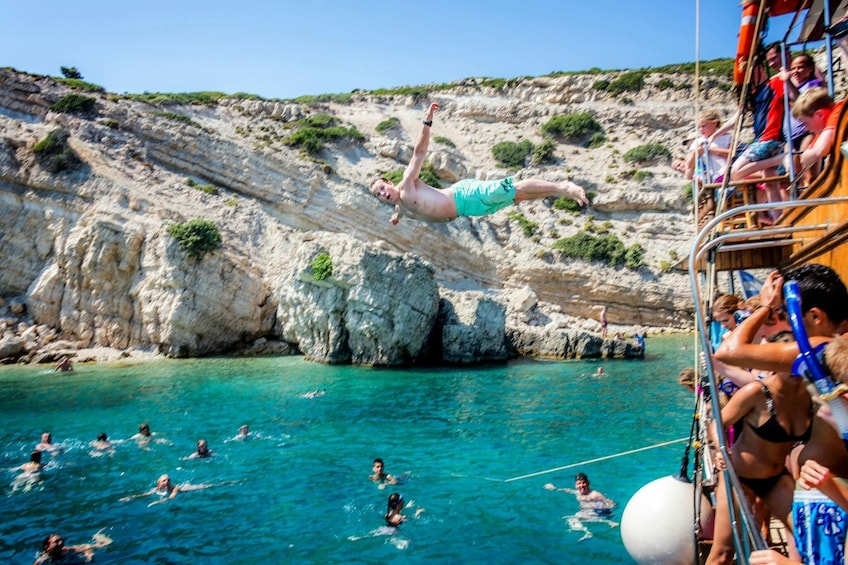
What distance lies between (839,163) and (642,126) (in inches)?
1946

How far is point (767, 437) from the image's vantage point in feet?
12.5

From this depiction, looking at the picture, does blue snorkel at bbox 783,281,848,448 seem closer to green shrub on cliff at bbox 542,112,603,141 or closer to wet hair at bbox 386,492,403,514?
wet hair at bbox 386,492,403,514

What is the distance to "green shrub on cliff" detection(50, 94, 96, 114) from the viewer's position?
34.2m

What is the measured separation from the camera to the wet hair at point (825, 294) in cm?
279

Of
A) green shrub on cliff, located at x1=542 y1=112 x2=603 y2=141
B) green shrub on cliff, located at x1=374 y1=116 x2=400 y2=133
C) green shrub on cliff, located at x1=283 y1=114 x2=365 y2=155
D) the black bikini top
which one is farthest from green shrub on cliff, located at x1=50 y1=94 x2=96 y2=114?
the black bikini top

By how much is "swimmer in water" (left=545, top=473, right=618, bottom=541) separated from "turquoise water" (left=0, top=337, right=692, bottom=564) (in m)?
0.17

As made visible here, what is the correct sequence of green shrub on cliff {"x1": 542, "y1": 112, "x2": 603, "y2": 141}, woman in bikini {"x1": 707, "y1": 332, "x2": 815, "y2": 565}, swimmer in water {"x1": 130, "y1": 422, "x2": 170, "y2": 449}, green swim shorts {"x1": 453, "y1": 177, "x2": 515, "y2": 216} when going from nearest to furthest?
woman in bikini {"x1": 707, "y1": 332, "x2": 815, "y2": 565} < green swim shorts {"x1": 453, "y1": 177, "x2": 515, "y2": 216} < swimmer in water {"x1": 130, "y1": 422, "x2": 170, "y2": 449} < green shrub on cliff {"x1": 542, "y1": 112, "x2": 603, "y2": 141}

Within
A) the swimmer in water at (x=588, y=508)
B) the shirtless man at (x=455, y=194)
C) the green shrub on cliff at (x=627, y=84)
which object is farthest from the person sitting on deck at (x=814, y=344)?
the green shrub on cliff at (x=627, y=84)

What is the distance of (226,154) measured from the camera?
3622 cm

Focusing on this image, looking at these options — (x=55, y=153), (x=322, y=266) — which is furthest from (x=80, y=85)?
(x=322, y=266)

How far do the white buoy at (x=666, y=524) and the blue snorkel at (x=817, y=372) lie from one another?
3.10 meters

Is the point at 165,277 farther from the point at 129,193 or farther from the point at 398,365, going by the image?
the point at 398,365

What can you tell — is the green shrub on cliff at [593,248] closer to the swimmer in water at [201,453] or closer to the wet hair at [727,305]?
the swimmer in water at [201,453]

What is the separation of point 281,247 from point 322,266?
7562 mm
